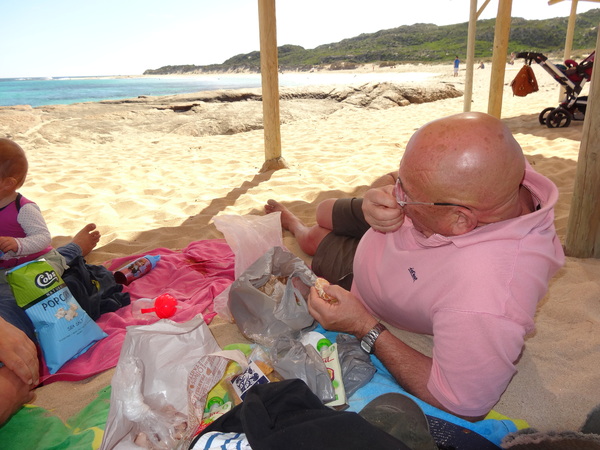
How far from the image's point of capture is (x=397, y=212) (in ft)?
5.12

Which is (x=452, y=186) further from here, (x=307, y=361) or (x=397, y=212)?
(x=307, y=361)

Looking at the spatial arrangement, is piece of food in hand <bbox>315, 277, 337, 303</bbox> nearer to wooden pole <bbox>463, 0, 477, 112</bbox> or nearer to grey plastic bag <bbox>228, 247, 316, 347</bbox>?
grey plastic bag <bbox>228, 247, 316, 347</bbox>

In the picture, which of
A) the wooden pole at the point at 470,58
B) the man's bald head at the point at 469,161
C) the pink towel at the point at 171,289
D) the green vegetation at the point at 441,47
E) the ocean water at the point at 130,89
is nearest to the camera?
the man's bald head at the point at 469,161

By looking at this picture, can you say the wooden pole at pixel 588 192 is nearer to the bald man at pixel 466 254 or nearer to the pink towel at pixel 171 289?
the bald man at pixel 466 254

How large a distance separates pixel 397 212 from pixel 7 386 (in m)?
1.67

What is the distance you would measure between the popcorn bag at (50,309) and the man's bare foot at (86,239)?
3.41 ft

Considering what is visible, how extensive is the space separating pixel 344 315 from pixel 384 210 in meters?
0.48

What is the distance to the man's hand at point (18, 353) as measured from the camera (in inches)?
64.5

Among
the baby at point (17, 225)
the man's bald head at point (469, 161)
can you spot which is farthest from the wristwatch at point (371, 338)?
the baby at point (17, 225)

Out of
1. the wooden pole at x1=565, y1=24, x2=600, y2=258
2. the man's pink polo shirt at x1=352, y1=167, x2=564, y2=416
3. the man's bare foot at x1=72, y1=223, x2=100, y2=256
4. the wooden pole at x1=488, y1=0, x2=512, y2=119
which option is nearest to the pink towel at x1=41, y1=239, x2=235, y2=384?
the man's bare foot at x1=72, y1=223, x2=100, y2=256

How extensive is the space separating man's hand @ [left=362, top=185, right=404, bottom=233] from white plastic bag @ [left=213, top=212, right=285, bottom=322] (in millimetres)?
1114

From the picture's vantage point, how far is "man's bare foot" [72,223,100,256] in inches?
117

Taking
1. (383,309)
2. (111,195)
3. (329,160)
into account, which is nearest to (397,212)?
(383,309)

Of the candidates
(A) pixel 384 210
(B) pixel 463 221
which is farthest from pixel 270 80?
(B) pixel 463 221
